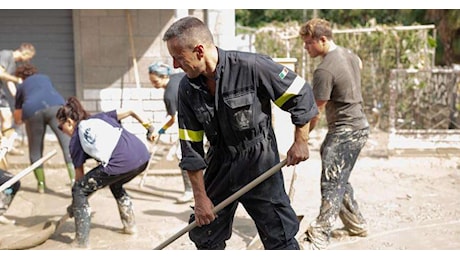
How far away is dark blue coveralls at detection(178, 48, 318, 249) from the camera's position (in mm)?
3502

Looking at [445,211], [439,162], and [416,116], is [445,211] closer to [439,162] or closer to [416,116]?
[439,162]

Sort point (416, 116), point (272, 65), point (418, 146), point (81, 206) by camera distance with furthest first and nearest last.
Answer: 1. point (416, 116)
2. point (418, 146)
3. point (81, 206)
4. point (272, 65)

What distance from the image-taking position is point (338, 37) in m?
10.9

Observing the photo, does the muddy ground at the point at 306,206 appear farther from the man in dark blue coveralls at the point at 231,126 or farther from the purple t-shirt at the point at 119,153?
the man in dark blue coveralls at the point at 231,126

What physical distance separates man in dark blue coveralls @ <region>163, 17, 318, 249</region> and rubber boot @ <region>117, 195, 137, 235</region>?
73.7 inches

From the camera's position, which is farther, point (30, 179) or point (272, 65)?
point (30, 179)

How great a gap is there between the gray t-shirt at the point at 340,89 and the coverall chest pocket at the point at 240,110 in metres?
1.35

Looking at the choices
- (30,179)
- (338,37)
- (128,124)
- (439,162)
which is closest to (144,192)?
(30,179)

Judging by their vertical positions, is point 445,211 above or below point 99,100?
below

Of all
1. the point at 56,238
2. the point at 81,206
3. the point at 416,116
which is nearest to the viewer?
the point at 81,206

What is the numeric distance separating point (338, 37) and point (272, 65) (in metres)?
7.63

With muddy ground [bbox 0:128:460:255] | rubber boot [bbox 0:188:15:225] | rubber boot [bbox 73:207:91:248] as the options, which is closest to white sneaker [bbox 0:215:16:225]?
muddy ground [bbox 0:128:460:255]

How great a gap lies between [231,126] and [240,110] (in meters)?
0.11

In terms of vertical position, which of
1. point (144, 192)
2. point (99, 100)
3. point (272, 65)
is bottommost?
point (144, 192)
